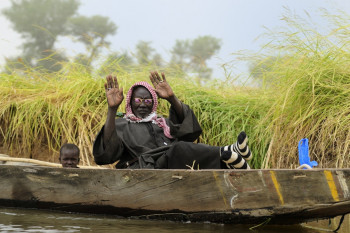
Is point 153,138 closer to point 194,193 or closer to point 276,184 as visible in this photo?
point 194,193

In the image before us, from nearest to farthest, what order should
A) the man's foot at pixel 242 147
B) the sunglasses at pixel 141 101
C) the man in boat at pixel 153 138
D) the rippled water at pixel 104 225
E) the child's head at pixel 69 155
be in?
1. the rippled water at pixel 104 225
2. the man's foot at pixel 242 147
3. the man in boat at pixel 153 138
4. the sunglasses at pixel 141 101
5. the child's head at pixel 69 155

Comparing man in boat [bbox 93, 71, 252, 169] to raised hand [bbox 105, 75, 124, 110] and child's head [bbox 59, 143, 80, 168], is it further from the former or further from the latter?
child's head [bbox 59, 143, 80, 168]

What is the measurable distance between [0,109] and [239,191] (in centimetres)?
394

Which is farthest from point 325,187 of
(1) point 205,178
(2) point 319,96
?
(2) point 319,96

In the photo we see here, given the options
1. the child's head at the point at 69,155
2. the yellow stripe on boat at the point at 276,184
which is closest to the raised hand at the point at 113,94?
the child's head at the point at 69,155

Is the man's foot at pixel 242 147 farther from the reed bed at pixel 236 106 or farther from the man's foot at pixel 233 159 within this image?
the reed bed at pixel 236 106

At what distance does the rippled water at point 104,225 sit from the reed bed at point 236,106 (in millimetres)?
1114

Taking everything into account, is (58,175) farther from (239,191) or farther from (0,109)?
(0,109)

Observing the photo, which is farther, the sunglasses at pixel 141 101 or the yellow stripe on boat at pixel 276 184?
the sunglasses at pixel 141 101

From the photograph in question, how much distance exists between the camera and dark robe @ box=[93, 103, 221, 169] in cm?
427

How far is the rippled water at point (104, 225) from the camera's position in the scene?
3664 millimetres

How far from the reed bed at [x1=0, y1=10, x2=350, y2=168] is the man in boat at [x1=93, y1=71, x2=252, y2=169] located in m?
1.01

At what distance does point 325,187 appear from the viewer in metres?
3.40

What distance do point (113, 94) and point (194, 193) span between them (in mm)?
1130
